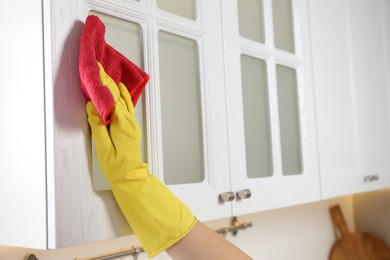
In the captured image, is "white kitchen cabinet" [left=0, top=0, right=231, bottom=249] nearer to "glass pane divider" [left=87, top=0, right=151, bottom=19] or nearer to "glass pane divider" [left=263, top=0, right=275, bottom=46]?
"glass pane divider" [left=87, top=0, right=151, bottom=19]

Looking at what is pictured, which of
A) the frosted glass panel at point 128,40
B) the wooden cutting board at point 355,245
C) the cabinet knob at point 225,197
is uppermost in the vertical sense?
the frosted glass panel at point 128,40

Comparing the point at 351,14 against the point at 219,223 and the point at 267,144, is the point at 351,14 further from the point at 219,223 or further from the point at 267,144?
the point at 219,223

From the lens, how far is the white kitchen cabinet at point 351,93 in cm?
139

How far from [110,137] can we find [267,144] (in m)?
0.53

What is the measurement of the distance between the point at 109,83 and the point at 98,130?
0.08 metres

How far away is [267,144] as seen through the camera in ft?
3.91

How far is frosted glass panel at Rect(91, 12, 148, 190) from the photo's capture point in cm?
81

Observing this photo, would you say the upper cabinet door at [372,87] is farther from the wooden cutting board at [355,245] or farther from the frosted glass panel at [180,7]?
the frosted glass panel at [180,7]

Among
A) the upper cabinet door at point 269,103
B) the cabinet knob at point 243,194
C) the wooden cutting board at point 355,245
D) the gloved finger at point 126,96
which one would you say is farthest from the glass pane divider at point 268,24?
the wooden cutting board at point 355,245

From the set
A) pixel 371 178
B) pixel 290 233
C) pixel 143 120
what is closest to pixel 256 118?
pixel 143 120

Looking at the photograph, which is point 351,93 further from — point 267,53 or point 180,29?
point 180,29

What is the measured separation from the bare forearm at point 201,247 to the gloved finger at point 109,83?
27 centimetres

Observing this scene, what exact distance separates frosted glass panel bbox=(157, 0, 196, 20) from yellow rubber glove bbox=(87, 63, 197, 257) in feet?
0.76

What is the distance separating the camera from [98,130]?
Answer: 0.76 m
